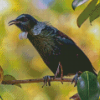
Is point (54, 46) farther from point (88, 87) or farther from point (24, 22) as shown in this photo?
point (88, 87)

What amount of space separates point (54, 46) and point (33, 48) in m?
0.55

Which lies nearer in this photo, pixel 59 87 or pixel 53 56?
pixel 53 56

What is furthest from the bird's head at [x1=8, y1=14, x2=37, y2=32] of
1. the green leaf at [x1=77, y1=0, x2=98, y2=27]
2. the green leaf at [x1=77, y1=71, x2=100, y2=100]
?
the green leaf at [x1=77, y1=71, x2=100, y2=100]

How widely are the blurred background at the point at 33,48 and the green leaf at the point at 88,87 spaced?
85 centimetres

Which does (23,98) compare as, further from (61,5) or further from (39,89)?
(61,5)

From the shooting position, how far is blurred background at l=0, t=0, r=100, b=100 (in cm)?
133

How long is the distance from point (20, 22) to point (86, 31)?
732 mm

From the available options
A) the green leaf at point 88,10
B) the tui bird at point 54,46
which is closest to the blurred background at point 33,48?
the tui bird at point 54,46

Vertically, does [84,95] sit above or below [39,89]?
above

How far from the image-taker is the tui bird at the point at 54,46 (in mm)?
888

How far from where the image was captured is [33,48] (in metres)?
1.44

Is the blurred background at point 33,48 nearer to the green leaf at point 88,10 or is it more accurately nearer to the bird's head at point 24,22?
the bird's head at point 24,22

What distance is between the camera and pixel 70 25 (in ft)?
5.01

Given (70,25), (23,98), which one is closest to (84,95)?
(23,98)
